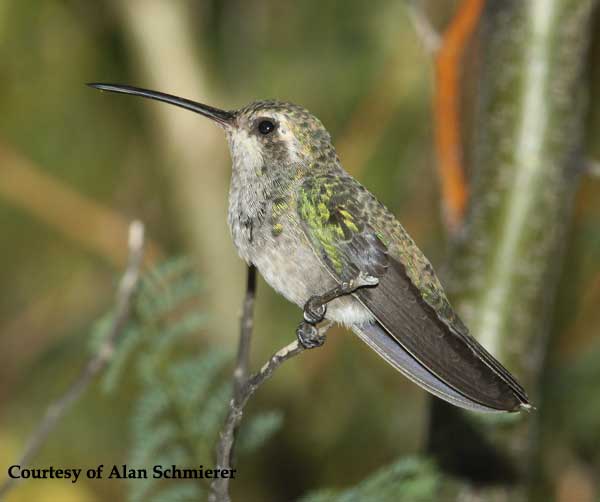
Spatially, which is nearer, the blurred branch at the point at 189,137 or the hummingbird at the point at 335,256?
the hummingbird at the point at 335,256

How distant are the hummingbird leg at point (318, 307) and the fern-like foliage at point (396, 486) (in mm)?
723

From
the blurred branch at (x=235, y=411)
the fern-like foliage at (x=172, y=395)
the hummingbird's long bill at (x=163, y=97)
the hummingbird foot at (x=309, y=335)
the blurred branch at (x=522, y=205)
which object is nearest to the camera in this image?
the blurred branch at (x=235, y=411)

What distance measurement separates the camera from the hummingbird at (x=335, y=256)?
1964 mm

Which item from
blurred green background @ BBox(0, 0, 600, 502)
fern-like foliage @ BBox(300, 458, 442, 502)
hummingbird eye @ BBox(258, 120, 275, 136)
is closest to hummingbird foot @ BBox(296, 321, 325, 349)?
hummingbird eye @ BBox(258, 120, 275, 136)

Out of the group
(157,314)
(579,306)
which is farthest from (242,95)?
(157,314)

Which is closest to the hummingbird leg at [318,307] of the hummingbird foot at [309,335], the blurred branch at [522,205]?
the hummingbird foot at [309,335]

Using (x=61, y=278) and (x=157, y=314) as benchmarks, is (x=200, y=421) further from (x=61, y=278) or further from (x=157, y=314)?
(x=61, y=278)

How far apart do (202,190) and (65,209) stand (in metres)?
0.81

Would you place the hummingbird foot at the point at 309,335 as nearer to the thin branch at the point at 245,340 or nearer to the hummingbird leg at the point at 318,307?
the hummingbird leg at the point at 318,307

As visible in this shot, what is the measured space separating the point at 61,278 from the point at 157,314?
3.27 m

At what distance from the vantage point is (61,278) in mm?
5789

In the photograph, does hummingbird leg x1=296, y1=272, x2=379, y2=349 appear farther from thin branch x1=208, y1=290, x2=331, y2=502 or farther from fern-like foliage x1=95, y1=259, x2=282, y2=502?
fern-like foliage x1=95, y1=259, x2=282, y2=502

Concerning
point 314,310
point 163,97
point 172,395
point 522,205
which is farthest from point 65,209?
point 314,310

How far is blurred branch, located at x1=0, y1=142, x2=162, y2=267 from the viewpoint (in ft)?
17.0
